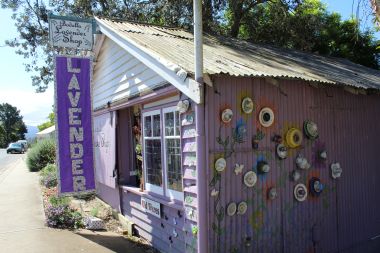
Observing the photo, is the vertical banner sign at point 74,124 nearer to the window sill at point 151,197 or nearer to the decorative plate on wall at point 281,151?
the window sill at point 151,197

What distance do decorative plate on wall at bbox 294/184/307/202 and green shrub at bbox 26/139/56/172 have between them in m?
18.7

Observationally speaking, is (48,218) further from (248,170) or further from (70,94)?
(248,170)

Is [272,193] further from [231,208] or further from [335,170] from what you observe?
[335,170]

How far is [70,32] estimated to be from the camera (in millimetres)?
8820

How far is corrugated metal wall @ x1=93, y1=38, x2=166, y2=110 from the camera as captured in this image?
7.59m

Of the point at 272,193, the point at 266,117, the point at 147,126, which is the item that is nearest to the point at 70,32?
the point at 147,126

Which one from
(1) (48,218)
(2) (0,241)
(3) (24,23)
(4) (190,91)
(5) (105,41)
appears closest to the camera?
(4) (190,91)

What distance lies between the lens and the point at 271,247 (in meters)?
6.17

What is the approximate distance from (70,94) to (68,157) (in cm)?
132

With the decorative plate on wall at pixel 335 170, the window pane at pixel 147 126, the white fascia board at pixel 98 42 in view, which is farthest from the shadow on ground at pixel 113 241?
the white fascia board at pixel 98 42

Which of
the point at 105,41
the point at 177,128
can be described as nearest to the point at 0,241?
the point at 177,128

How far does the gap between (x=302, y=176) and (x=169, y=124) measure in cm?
232

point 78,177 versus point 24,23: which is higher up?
point 24,23

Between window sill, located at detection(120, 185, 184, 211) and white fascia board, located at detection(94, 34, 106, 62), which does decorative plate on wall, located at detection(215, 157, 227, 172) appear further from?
white fascia board, located at detection(94, 34, 106, 62)
